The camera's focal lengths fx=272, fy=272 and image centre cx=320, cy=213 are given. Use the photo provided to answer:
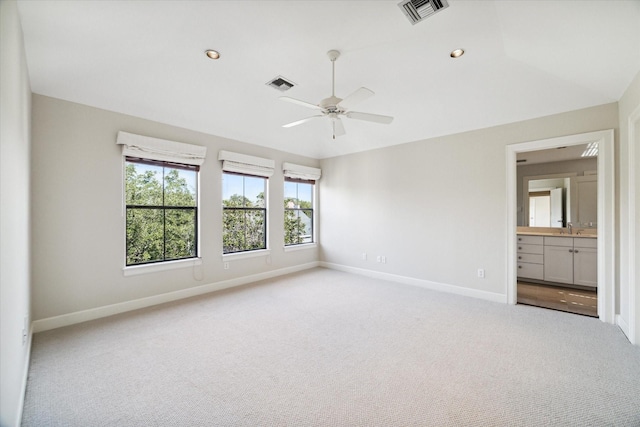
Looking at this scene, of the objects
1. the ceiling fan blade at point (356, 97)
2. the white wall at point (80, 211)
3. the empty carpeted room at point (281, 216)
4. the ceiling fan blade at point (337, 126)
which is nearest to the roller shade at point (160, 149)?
the empty carpeted room at point (281, 216)

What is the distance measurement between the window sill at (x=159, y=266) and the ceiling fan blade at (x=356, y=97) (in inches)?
125

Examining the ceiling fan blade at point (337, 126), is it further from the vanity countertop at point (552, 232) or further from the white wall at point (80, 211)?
the vanity countertop at point (552, 232)

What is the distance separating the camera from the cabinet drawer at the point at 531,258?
16.1ft

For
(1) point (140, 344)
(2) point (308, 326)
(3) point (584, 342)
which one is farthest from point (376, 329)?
(1) point (140, 344)

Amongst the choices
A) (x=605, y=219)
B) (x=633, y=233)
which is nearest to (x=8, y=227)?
(x=633, y=233)

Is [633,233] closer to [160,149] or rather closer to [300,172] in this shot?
[300,172]

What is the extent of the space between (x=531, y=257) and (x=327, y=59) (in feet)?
16.4

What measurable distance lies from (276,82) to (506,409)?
3.77 m

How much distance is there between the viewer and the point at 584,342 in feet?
8.91

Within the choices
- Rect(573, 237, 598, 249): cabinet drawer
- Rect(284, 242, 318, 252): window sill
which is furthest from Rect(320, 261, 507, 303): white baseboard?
Rect(573, 237, 598, 249): cabinet drawer

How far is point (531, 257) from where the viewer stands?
5.01m

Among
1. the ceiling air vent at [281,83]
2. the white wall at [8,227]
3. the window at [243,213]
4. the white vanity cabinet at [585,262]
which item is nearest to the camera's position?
the white wall at [8,227]

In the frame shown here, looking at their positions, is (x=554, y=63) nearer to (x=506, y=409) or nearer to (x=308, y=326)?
(x=506, y=409)

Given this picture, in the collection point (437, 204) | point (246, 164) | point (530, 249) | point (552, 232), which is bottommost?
point (530, 249)
